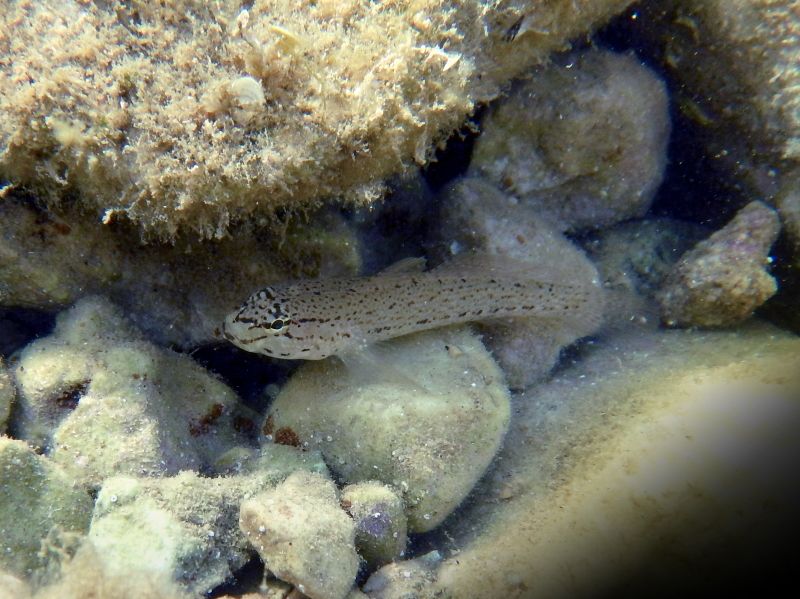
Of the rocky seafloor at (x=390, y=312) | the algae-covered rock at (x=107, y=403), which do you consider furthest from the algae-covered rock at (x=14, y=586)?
the algae-covered rock at (x=107, y=403)

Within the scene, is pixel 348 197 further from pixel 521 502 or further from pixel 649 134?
pixel 649 134

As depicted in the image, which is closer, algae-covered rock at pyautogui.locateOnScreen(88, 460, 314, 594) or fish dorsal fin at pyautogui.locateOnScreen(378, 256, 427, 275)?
algae-covered rock at pyautogui.locateOnScreen(88, 460, 314, 594)

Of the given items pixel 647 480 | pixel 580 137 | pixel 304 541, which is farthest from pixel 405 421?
pixel 580 137

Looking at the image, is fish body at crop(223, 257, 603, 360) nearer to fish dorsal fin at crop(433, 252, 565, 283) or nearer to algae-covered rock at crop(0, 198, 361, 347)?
fish dorsal fin at crop(433, 252, 565, 283)

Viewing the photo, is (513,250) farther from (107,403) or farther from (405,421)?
(107,403)

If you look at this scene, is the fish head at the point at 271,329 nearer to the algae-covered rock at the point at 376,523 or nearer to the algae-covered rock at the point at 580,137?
the algae-covered rock at the point at 376,523

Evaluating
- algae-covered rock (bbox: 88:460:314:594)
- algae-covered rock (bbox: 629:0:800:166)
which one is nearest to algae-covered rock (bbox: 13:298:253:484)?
algae-covered rock (bbox: 88:460:314:594)

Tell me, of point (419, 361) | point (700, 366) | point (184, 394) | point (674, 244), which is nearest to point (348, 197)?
point (419, 361)
